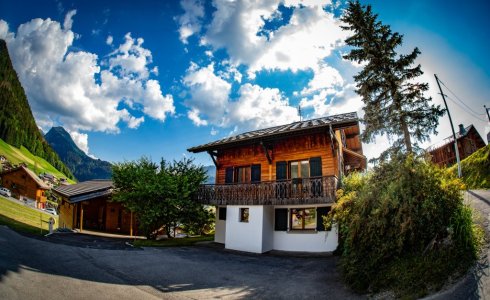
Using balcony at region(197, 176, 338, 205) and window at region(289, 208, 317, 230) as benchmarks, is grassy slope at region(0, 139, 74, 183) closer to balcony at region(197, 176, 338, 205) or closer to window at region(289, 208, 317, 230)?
balcony at region(197, 176, 338, 205)

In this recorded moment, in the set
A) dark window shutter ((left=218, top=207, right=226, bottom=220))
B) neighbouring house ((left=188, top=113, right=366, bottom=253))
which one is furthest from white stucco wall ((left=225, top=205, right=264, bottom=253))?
dark window shutter ((left=218, top=207, right=226, bottom=220))

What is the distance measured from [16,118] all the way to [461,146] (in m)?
132

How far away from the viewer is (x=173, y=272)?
9.80m

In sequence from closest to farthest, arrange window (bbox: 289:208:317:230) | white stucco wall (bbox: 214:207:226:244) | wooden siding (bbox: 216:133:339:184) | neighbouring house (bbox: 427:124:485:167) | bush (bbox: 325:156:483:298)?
bush (bbox: 325:156:483:298) → window (bbox: 289:208:317:230) → wooden siding (bbox: 216:133:339:184) → white stucco wall (bbox: 214:207:226:244) → neighbouring house (bbox: 427:124:485:167)

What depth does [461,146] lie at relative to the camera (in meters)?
36.8

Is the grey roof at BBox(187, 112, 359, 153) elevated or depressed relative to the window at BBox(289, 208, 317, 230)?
elevated

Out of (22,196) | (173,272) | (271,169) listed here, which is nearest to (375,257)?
(173,272)

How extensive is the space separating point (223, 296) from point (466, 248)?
610 cm

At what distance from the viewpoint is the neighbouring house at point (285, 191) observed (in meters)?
14.4

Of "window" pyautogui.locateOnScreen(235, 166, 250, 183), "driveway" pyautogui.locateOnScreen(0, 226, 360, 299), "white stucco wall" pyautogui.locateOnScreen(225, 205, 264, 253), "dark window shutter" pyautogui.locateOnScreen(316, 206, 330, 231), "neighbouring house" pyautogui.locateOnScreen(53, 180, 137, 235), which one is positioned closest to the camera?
"driveway" pyautogui.locateOnScreen(0, 226, 360, 299)

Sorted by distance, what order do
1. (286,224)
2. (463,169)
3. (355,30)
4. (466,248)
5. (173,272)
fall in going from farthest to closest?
(463,169), (355,30), (286,224), (173,272), (466,248)

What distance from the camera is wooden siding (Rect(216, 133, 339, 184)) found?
1566cm

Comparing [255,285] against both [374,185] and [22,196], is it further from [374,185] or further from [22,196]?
[22,196]

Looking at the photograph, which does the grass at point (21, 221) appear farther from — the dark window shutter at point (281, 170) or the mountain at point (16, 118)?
the mountain at point (16, 118)
